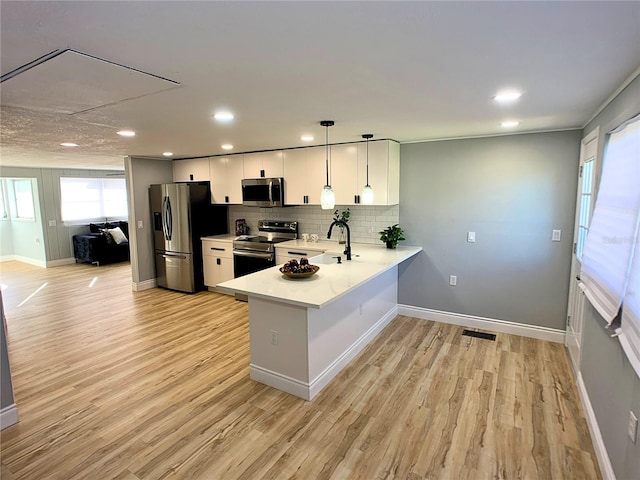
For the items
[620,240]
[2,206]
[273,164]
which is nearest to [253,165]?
[273,164]

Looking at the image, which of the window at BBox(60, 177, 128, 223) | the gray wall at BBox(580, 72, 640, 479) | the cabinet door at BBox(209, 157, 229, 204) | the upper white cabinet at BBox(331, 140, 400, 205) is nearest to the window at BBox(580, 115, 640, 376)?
the gray wall at BBox(580, 72, 640, 479)

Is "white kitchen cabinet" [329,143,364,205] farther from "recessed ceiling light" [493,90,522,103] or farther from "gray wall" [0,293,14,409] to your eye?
"gray wall" [0,293,14,409]

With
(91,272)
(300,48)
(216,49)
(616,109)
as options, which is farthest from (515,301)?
(91,272)

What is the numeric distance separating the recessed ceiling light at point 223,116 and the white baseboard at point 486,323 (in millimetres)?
3136

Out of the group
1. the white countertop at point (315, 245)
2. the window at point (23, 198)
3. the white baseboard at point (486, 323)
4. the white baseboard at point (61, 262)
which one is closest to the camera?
the white baseboard at point (486, 323)

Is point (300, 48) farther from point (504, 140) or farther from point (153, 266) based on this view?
point (153, 266)

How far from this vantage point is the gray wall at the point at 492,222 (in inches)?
143

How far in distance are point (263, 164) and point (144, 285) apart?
9.87ft

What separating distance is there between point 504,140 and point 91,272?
7902mm

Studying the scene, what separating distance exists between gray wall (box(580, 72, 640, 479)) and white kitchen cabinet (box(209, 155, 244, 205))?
173 inches

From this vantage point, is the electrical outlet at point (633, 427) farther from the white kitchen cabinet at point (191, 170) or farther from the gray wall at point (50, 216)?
the gray wall at point (50, 216)

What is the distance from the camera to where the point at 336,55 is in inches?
62.7

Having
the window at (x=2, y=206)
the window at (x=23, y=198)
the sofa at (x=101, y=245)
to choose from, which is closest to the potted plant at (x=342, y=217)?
the sofa at (x=101, y=245)

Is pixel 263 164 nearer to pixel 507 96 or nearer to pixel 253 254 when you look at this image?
pixel 253 254
